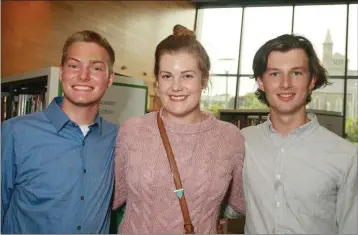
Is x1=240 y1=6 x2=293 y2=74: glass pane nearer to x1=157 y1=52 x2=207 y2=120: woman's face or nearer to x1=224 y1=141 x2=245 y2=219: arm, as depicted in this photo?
x1=224 y1=141 x2=245 y2=219: arm

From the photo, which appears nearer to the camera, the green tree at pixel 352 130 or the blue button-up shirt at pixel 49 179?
the blue button-up shirt at pixel 49 179

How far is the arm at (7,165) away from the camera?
1475 millimetres

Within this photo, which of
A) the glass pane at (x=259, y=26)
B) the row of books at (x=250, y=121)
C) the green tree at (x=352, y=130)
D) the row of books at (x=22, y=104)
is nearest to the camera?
the row of books at (x=22, y=104)

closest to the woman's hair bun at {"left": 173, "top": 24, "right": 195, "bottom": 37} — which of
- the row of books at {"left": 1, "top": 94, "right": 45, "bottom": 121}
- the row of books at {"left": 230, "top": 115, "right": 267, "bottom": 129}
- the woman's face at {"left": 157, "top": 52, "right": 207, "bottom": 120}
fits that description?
the woman's face at {"left": 157, "top": 52, "right": 207, "bottom": 120}

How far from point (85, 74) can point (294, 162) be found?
98cm

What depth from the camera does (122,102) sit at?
2527 mm

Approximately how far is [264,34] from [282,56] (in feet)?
25.0

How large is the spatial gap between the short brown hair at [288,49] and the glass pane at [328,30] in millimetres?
6832

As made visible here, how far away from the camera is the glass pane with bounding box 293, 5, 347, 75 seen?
8.33 metres

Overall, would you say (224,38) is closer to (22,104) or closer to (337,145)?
(22,104)

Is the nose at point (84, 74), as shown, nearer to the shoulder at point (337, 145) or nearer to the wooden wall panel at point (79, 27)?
the shoulder at point (337, 145)

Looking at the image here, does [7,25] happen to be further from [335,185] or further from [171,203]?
[335,185]

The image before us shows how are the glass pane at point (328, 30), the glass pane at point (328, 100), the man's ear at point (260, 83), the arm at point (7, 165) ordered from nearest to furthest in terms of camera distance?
1. the arm at point (7, 165)
2. the man's ear at point (260, 83)
3. the glass pane at point (328, 100)
4. the glass pane at point (328, 30)

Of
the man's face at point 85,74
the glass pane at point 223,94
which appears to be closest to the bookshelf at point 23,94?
the man's face at point 85,74
